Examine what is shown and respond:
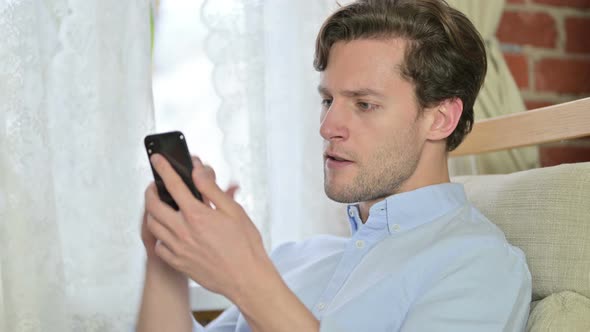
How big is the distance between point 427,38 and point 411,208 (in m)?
0.29

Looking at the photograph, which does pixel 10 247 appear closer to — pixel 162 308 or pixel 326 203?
pixel 162 308

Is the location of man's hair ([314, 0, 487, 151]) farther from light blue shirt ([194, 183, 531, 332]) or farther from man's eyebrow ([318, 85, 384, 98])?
light blue shirt ([194, 183, 531, 332])

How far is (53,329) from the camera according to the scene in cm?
132

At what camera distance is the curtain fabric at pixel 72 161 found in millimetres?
1307

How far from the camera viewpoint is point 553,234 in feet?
3.83

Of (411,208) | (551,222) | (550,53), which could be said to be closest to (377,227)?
(411,208)

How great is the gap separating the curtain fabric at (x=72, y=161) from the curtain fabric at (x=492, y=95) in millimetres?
795

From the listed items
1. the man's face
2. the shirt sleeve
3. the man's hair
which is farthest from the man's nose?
the shirt sleeve

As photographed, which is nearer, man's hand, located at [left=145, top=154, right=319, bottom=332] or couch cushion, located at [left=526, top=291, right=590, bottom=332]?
man's hand, located at [left=145, top=154, right=319, bottom=332]

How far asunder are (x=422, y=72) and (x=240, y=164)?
443 millimetres

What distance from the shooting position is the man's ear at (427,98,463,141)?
4.29 ft

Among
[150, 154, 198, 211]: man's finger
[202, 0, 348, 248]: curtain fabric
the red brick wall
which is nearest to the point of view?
[150, 154, 198, 211]: man's finger

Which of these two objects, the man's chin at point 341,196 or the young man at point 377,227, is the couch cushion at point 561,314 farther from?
the man's chin at point 341,196

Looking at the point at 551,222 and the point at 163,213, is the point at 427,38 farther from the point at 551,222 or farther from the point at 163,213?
the point at 163,213
